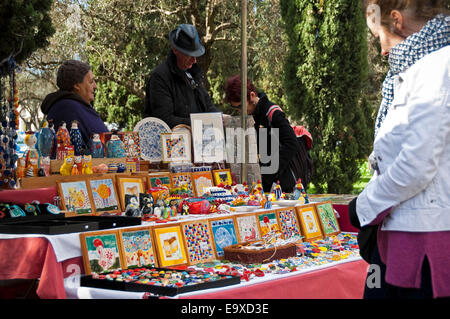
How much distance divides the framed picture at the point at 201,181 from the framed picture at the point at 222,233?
0.55 metres

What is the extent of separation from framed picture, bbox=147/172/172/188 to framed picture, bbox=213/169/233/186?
439 millimetres

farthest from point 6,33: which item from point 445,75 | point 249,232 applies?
point 445,75

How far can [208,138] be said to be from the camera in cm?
420

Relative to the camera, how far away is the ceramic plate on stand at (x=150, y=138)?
3963 millimetres

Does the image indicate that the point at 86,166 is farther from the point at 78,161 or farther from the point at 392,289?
the point at 392,289

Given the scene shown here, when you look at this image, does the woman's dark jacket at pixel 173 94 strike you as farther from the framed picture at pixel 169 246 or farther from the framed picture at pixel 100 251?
the framed picture at pixel 100 251

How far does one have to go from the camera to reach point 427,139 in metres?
1.62

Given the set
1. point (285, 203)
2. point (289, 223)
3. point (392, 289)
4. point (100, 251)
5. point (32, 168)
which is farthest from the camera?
point (285, 203)

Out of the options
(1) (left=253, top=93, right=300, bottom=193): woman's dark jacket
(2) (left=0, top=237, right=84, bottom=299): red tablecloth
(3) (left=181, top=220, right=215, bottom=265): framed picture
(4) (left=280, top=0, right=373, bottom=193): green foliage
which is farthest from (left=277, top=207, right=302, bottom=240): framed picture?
(4) (left=280, top=0, right=373, bottom=193): green foliage

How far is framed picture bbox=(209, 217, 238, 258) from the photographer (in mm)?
3238

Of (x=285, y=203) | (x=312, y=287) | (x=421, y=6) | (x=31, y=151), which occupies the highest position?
(x=421, y=6)

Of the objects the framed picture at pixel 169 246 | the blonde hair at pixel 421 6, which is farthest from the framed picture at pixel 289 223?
the blonde hair at pixel 421 6

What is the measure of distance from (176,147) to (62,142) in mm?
893

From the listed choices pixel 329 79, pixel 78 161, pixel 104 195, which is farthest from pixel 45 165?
pixel 329 79
